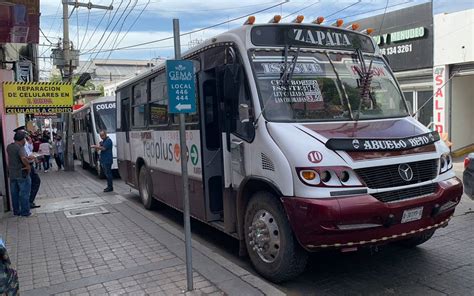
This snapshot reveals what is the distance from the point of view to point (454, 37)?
1340 cm

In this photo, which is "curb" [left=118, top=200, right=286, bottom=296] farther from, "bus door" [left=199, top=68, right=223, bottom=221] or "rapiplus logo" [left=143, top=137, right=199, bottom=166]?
"rapiplus logo" [left=143, top=137, right=199, bottom=166]

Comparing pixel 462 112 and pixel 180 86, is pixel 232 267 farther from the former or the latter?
pixel 462 112

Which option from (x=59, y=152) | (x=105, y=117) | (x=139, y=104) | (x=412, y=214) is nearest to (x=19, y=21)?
(x=139, y=104)

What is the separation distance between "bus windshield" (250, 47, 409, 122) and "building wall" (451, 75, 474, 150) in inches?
395

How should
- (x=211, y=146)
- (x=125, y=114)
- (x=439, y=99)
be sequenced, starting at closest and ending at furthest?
(x=211, y=146), (x=125, y=114), (x=439, y=99)

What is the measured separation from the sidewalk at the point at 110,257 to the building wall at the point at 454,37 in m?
10.4

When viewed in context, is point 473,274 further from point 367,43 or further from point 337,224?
point 367,43

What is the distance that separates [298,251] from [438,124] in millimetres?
11699

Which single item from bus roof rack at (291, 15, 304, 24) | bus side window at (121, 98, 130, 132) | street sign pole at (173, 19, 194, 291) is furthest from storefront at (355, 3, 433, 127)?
street sign pole at (173, 19, 194, 291)

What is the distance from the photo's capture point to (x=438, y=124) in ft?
47.1

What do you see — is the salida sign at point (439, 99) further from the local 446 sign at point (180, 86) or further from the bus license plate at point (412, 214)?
the local 446 sign at point (180, 86)

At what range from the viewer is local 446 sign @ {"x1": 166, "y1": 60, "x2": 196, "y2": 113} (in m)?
4.26

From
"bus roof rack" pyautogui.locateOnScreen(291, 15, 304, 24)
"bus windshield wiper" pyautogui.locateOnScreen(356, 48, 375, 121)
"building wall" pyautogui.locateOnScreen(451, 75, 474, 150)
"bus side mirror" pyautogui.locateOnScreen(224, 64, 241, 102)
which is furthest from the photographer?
"building wall" pyautogui.locateOnScreen(451, 75, 474, 150)

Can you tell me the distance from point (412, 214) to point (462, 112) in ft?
38.5
